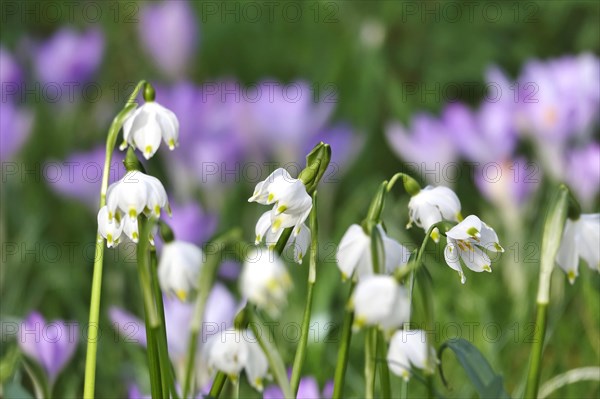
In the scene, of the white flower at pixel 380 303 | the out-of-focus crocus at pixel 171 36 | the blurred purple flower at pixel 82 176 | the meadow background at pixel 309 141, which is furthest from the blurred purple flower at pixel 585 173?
the white flower at pixel 380 303

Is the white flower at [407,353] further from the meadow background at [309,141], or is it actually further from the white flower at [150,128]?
the meadow background at [309,141]

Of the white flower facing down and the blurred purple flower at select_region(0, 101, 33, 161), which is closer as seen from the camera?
the white flower facing down

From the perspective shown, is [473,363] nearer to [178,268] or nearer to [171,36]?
[178,268]

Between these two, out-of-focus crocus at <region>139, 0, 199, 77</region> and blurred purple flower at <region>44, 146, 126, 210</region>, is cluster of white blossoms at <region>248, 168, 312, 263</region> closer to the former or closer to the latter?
blurred purple flower at <region>44, 146, 126, 210</region>

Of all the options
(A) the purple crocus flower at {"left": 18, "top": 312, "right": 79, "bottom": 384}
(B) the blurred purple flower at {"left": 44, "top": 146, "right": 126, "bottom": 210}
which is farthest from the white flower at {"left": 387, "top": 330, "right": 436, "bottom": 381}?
(B) the blurred purple flower at {"left": 44, "top": 146, "right": 126, "bottom": 210}

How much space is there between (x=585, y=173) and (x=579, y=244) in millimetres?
1039

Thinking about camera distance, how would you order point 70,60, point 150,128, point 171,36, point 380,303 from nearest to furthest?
point 380,303 < point 150,128 < point 70,60 < point 171,36

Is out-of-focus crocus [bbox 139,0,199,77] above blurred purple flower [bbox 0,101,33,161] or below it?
above

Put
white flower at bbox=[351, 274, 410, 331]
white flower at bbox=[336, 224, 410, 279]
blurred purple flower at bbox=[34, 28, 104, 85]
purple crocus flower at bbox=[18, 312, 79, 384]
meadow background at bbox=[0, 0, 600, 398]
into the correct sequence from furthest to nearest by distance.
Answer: blurred purple flower at bbox=[34, 28, 104, 85], meadow background at bbox=[0, 0, 600, 398], purple crocus flower at bbox=[18, 312, 79, 384], white flower at bbox=[336, 224, 410, 279], white flower at bbox=[351, 274, 410, 331]

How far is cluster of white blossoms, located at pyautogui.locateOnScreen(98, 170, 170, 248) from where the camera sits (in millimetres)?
794

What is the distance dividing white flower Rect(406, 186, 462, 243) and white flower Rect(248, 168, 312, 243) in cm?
10

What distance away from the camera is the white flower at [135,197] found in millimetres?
794

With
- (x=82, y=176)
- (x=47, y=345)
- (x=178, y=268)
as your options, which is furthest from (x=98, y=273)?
(x=82, y=176)

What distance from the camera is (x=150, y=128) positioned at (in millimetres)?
876
